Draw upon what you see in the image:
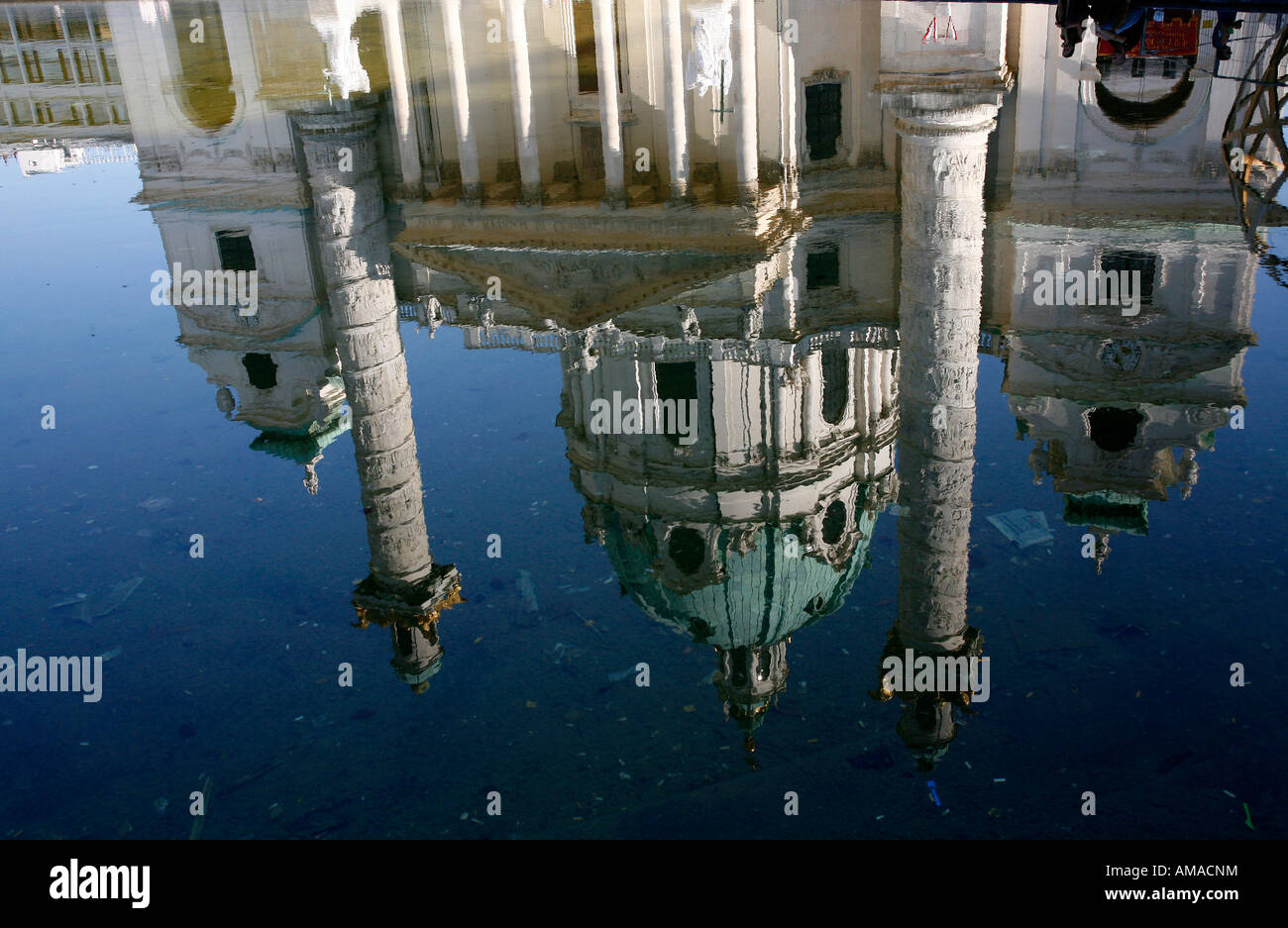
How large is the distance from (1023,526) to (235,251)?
61.0ft

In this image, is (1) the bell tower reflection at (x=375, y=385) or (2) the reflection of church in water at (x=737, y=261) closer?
(1) the bell tower reflection at (x=375, y=385)

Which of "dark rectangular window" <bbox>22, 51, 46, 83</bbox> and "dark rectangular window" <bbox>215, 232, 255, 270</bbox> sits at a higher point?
"dark rectangular window" <bbox>22, 51, 46, 83</bbox>

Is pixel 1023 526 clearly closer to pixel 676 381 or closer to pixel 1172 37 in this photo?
pixel 676 381

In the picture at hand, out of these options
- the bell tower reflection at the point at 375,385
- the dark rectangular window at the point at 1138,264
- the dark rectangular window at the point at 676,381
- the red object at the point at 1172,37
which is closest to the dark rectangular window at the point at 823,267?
the dark rectangular window at the point at 676,381

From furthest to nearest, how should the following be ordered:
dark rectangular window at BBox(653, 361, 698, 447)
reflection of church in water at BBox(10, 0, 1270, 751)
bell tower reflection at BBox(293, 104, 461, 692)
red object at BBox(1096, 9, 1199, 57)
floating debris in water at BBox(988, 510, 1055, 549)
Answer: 1. red object at BBox(1096, 9, 1199, 57)
2. dark rectangular window at BBox(653, 361, 698, 447)
3. reflection of church in water at BBox(10, 0, 1270, 751)
4. floating debris in water at BBox(988, 510, 1055, 549)
5. bell tower reflection at BBox(293, 104, 461, 692)

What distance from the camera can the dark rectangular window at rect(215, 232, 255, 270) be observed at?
86.3ft

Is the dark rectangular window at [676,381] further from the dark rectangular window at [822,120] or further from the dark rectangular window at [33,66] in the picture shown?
the dark rectangular window at [33,66]

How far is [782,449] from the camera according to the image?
68.3ft

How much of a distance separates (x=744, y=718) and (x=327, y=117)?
962 inches

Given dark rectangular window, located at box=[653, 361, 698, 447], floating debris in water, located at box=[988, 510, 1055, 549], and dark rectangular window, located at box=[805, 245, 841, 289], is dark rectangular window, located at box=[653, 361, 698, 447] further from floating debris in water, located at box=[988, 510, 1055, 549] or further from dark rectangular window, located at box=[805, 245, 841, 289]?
floating debris in water, located at box=[988, 510, 1055, 549]

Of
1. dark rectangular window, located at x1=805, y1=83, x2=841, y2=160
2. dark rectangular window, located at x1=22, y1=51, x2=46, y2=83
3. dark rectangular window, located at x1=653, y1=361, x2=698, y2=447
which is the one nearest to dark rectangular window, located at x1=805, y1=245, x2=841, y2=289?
dark rectangular window, located at x1=653, y1=361, x2=698, y2=447

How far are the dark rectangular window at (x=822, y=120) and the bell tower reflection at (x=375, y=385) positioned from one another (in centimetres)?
1073

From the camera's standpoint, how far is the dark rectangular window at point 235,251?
26297 mm

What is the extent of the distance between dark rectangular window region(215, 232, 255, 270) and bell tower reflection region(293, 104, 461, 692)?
1.56 metres
